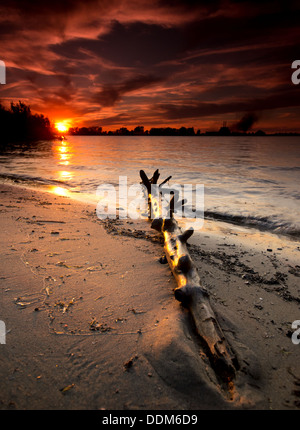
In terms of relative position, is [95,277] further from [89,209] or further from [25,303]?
[89,209]

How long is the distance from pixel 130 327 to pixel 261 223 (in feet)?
18.6

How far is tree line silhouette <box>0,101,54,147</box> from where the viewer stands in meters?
51.6

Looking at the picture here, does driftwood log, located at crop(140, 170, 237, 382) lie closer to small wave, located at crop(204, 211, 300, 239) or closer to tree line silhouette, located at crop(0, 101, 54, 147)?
small wave, located at crop(204, 211, 300, 239)

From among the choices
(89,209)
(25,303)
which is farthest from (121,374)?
(89,209)

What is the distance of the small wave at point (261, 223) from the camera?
586 cm

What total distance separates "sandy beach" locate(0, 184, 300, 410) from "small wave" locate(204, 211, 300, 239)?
6.52ft

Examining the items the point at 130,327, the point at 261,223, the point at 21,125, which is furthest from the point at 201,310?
the point at 21,125

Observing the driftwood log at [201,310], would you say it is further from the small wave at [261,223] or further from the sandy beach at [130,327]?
the small wave at [261,223]

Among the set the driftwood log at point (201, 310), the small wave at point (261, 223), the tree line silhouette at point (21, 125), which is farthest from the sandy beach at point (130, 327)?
the tree line silhouette at point (21, 125)

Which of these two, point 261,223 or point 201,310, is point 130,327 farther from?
point 261,223

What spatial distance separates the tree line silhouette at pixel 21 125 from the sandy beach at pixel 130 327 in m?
49.7

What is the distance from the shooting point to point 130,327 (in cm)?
220

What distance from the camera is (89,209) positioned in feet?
21.0

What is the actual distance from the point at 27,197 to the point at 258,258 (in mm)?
7139
